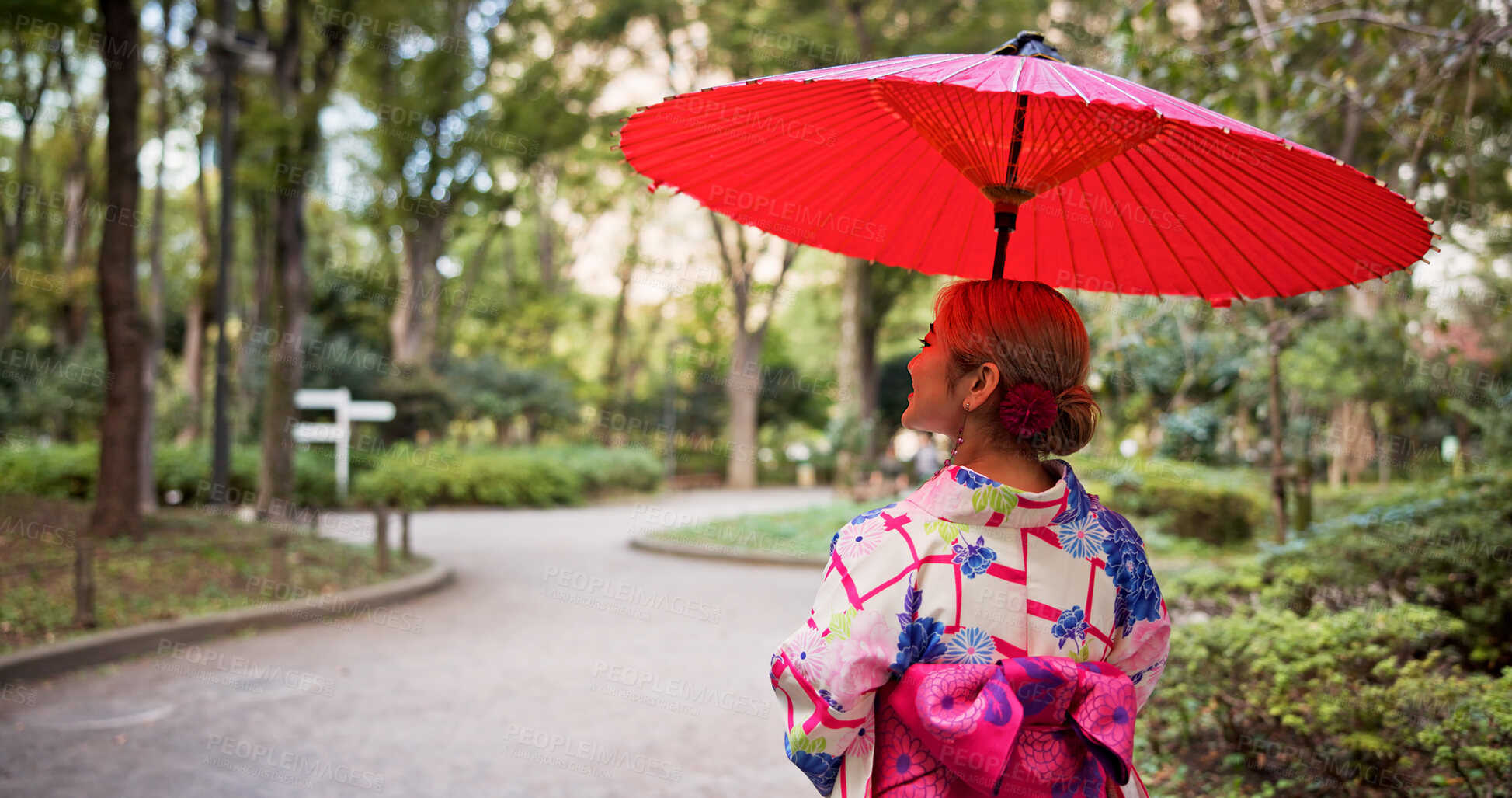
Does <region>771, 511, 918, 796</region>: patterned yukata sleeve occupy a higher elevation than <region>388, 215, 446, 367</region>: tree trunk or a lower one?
lower

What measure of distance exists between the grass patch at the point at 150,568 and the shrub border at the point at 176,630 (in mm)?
219

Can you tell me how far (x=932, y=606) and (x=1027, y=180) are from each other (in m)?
1.12

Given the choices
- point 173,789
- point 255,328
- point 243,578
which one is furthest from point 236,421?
point 173,789

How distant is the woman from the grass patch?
6869mm

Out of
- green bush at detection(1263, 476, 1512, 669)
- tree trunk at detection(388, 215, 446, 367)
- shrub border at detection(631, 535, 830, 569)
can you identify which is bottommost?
shrub border at detection(631, 535, 830, 569)

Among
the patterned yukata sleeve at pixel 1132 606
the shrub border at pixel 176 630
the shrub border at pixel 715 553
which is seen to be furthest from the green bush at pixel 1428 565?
the shrub border at pixel 176 630

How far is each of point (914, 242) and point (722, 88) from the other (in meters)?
0.93

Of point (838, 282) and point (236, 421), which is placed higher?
point (838, 282)

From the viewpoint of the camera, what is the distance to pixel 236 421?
22.3 m

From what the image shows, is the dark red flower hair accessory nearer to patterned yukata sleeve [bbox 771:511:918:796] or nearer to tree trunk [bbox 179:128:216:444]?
patterned yukata sleeve [bbox 771:511:918:796]

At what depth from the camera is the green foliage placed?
63.9 ft

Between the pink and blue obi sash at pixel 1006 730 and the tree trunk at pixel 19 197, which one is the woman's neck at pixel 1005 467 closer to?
the pink and blue obi sash at pixel 1006 730

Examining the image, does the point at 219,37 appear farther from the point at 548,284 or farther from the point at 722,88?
the point at 548,284

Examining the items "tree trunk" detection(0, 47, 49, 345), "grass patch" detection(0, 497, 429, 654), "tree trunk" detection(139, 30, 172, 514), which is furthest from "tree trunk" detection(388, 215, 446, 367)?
"grass patch" detection(0, 497, 429, 654)
